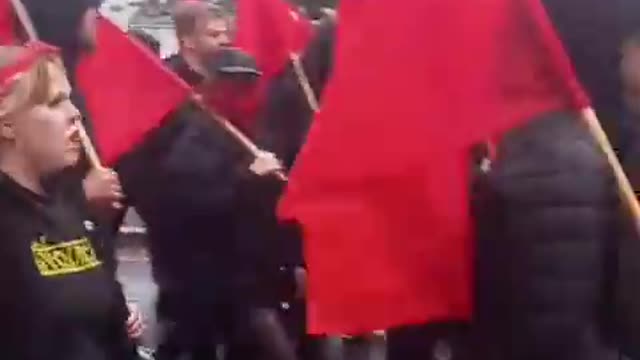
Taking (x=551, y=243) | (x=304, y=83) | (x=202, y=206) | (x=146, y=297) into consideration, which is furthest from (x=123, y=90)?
(x=551, y=243)

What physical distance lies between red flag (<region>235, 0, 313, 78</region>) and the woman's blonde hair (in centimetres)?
242

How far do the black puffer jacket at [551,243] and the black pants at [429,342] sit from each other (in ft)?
1.27

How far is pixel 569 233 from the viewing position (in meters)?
3.49

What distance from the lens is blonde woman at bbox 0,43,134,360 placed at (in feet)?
12.2

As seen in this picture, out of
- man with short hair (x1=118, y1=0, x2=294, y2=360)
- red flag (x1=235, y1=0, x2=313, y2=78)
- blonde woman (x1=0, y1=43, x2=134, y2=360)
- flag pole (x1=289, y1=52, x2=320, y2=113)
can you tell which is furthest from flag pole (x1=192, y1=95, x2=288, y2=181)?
blonde woman (x1=0, y1=43, x2=134, y2=360)

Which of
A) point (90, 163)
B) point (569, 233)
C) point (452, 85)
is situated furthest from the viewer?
point (90, 163)

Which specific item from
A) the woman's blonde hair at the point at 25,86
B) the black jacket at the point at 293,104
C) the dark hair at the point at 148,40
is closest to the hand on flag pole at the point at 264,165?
the black jacket at the point at 293,104

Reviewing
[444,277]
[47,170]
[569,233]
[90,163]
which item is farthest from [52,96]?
[569,233]

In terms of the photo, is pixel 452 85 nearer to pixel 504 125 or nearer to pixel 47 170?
pixel 504 125

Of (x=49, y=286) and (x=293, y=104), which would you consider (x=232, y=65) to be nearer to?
(x=293, y=104)

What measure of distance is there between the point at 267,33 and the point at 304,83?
0.50 m

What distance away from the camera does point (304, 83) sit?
5957 millimetres

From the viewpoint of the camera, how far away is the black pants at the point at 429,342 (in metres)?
4.12

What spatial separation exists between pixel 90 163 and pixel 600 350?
5.79 feet
